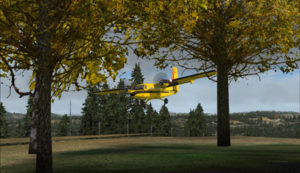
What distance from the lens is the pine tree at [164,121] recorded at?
335 feet

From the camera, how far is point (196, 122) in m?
125

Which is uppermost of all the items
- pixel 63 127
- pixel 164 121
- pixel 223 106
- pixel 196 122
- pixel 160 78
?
pixel 160 78

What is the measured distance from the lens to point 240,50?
2012cm

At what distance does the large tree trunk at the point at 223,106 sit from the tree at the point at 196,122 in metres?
104

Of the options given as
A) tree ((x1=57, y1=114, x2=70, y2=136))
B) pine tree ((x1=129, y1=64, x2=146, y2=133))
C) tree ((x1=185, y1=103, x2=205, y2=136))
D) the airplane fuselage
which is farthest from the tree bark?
tree ((x1=185, y1=103, x2=205, y2=136))

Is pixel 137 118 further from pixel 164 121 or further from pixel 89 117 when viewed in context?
pixel 164 121

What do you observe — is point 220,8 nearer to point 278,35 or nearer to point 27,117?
point 278,35

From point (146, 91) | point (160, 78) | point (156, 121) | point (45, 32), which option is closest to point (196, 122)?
point (156, 121)

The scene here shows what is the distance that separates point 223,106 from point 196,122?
350 ft

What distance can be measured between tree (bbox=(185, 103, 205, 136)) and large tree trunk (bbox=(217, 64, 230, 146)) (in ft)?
342

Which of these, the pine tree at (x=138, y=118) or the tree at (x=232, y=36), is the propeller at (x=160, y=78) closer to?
the pine tree at (x=138, y=118)

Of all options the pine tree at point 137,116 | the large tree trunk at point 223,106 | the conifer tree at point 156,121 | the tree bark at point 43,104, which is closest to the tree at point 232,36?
→ the large tree trunk at point 223,106

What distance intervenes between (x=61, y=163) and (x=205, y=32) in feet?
36.8

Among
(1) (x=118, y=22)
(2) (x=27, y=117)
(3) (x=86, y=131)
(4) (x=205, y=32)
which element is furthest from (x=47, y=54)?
(2) (x=27, y=117)
